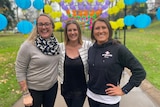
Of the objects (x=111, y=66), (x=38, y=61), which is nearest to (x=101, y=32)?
(x=111, y=66)

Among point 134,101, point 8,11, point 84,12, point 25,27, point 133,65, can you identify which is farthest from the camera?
point 8,11

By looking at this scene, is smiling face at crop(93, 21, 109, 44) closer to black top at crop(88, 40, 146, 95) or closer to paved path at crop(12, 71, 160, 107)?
black top at crop(88, 40, 146, 95)

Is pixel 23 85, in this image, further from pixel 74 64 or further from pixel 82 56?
pixel 82 56

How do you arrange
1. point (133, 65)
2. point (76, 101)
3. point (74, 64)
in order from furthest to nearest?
point (76, 101)
point (74, 64)
point (133, 65)

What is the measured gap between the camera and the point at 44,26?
274 centimetres

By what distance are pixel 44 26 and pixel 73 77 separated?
0.67 meters

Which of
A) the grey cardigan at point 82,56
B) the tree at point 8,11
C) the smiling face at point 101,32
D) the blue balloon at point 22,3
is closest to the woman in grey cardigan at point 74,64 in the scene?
the grey cardigan at point 82,56

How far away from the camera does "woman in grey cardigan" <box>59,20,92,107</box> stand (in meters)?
2.82

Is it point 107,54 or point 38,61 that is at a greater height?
point 107,54

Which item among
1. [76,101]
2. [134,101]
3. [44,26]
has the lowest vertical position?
[134,101]

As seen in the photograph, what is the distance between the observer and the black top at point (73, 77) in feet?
9.25

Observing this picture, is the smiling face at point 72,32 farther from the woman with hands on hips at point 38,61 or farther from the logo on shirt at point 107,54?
the logo on shirt at point 107,54

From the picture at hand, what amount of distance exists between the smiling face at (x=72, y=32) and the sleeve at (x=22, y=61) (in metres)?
0.50

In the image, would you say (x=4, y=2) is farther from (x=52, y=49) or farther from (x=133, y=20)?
(x=52, y=49)
